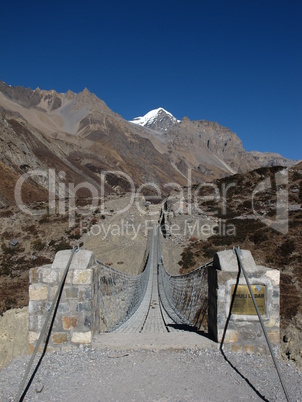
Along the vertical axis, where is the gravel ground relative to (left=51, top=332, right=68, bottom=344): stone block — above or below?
below

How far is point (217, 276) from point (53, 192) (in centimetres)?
5004

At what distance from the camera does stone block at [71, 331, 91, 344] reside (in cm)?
451

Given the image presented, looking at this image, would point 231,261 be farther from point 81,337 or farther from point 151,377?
point 81,337

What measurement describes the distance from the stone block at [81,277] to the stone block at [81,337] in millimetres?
687

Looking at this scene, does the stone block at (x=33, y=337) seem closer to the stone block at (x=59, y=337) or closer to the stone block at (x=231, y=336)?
the stone block at (x=59, y=337)

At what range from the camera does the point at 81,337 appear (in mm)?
4520

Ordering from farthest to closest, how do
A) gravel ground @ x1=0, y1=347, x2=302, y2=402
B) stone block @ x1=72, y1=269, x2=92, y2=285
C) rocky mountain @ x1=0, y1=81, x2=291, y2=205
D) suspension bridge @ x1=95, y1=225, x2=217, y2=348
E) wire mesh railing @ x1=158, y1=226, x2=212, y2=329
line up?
rocky mountain @ x1=0, y1=81, x2=291, y2=205 → wire mesh railing @ x1=158, y1=226, x2=212, y2=329 → suspension bridge @ x1=95, y1=225, x2=217, y2=348 → stone block @ x1=72, y1=269, x2=92, y2=285 → gravel ground @ x1=0, y1=347, x2=302, y2=402

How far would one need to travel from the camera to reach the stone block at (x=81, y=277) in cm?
458

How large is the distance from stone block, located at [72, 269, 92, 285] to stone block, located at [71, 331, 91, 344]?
687mm

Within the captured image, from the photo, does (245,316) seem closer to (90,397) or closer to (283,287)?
(90,397)

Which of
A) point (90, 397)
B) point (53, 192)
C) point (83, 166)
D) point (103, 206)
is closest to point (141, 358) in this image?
point (90, 397)

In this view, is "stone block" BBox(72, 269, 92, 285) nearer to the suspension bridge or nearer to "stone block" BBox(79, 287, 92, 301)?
"stone block" BBox(79, 287, 92, 301)

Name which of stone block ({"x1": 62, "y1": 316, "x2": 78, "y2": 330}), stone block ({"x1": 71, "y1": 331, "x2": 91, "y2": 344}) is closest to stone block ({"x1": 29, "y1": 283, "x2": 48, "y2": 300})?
stone block ({"x1": 62, "y1": 316, "x2": 78, "y2": 330})

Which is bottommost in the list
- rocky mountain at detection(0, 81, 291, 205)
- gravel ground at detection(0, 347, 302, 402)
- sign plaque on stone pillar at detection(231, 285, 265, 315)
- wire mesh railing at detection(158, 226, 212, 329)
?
wire mesh railing at detection(158, 226, 212, 329)
